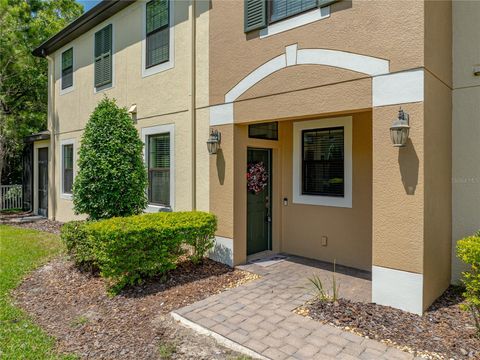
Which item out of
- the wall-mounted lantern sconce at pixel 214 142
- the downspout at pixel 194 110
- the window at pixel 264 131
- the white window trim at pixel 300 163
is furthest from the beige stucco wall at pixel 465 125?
the downspout at pixel 194 110

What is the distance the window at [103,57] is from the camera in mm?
10023

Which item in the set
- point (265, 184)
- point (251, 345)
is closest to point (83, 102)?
point (265, 184)

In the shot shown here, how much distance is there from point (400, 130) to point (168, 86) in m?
5.63

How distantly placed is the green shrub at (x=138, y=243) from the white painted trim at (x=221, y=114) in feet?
6.76

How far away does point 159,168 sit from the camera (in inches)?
335

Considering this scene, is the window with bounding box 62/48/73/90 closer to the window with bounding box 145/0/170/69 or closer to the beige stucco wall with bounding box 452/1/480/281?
the window with bounding box 145/0/170/69

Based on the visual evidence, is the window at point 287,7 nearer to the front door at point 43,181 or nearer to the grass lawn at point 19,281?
the grass lawn at point 19,281

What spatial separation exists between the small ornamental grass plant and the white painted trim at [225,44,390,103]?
2.61 m

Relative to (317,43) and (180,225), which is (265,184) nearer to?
(180,225)

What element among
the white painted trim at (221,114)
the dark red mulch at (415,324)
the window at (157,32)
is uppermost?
the window at (157,32)

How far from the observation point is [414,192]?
4.32 metres

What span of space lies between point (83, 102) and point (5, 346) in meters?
8.99

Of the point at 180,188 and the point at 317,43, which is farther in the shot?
the point at 180,188

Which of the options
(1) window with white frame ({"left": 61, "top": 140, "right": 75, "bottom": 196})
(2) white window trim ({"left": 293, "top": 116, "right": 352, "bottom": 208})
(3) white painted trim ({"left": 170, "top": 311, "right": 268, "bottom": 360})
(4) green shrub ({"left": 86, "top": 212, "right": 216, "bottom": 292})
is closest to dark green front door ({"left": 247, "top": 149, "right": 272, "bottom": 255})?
(2) white window trim ({"left": 293, "top": 116, "right": 352, "bottom": 208})
